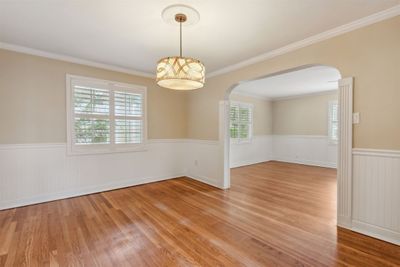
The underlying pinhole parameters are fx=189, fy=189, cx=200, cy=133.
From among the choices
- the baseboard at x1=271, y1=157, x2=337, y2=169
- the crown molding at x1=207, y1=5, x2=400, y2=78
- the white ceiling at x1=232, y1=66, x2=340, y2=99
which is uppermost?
the white ceiling at x1=232, y1=66, x2=340, y2=99

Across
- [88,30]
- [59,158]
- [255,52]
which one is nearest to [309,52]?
[255,52]

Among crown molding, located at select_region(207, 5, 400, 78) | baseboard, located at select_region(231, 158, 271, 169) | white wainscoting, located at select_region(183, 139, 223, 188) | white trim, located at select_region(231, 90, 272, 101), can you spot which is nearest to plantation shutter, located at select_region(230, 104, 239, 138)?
white trim, located at select_region(231, 90, 272, 101)

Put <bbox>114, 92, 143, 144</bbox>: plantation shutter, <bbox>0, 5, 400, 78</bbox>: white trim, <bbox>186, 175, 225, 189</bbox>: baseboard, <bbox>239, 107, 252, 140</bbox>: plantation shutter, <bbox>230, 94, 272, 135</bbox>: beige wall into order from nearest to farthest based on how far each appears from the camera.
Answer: <bbox>0, 5, 400, 78</bbox>: white trim → <bbox>114, 92, 143, 144</bbox>: plantation shutter → <bbox>186, 175, 225, 189</bbox>: baseboard → <bbox>239, 107, 252, 140</bbox>: plantation shutter → <bbox>230, 94, 272, 135</bbox>: beige wall

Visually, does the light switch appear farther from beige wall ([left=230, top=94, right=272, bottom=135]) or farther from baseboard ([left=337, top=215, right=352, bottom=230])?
beige wall ([left=230, top=94, right=272, bottom=135])

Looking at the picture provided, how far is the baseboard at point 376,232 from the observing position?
2066 millimetres

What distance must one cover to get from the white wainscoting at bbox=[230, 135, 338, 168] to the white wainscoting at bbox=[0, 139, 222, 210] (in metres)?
2.01

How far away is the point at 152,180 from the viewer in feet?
15.0

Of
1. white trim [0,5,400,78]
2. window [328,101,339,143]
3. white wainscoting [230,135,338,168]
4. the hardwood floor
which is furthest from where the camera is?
white wainscoting [230,135,338,168]

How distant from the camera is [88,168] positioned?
3734 mm

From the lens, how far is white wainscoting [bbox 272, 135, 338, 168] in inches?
247

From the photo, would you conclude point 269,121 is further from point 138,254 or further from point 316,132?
point 138,254

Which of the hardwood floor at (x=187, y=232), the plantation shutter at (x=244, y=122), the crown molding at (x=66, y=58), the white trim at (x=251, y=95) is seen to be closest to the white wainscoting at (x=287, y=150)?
the plantation shutter at (x=244, y=122)

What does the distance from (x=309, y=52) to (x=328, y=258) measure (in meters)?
2.56

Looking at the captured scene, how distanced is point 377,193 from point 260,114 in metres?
5.30
